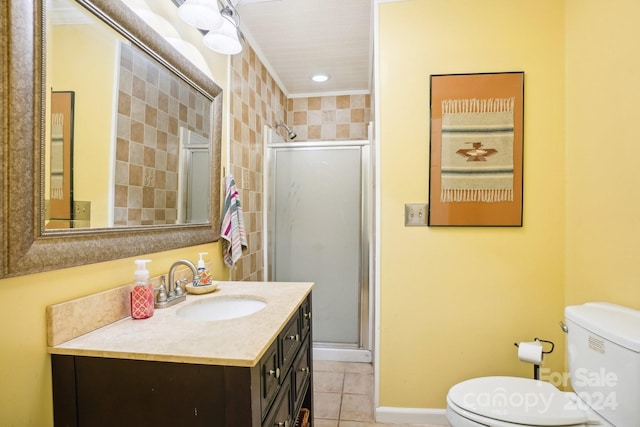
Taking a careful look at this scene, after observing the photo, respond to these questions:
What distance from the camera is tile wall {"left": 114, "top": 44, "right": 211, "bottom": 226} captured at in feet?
3.69

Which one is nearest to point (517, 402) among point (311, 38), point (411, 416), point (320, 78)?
point (411, 416)

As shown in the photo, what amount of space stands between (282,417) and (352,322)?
1674 mm

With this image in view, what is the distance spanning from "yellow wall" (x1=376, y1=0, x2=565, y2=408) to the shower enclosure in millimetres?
806

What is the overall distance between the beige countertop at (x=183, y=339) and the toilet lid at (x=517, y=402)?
842 millimetres

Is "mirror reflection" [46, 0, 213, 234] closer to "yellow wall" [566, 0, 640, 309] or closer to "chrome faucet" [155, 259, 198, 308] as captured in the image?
"chrome faucet" [155, 259, 198, 308]

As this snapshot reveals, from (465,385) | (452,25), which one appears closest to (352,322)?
(465,385)

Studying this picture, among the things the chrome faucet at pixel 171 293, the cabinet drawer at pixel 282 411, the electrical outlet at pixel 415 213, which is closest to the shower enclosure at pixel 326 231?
the electrical outlet at pixel 415 213

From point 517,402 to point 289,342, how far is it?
0.93m

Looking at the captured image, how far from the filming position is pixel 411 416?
1812 mm

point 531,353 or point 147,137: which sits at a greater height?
point 147,137

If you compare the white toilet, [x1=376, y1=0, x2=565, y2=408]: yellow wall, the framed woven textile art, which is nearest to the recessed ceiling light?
[x1=376, y1=0, x2=565, y2=408]: yellow wall

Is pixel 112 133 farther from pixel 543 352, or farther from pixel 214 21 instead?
pixel 543 352

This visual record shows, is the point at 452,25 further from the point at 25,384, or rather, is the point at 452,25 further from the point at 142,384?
the point at 25,384

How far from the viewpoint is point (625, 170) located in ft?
4.21
